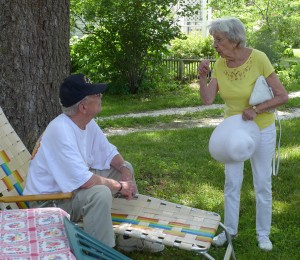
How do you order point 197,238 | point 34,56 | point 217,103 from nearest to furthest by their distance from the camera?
point 197,238 < point 34,56 < point 217,103

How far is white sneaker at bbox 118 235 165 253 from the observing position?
3789mm

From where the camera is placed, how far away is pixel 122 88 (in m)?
12.9

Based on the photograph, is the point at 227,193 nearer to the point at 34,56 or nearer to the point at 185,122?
the point at 34,56

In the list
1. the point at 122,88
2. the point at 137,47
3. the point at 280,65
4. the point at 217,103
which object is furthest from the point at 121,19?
the point at 280,65

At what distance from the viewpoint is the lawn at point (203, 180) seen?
393 centimetres

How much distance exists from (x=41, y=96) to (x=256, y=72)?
174cm

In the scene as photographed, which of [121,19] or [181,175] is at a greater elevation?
[121,19]

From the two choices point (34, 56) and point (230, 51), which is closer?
point (230, 51)

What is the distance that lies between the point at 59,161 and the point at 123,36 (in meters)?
9.35

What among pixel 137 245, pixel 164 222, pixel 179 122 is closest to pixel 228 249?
pixel 164 222

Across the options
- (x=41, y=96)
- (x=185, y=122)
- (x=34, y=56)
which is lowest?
(x=185, y=122)

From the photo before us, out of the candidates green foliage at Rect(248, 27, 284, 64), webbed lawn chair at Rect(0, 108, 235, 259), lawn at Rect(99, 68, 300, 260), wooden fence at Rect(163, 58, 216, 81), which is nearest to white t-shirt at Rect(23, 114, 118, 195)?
webbed lawn chair at Rect(0, 108, 235, 259)

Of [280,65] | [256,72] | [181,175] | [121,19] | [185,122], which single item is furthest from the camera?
[280,65]

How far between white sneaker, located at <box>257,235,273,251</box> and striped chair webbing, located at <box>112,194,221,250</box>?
0.55m
